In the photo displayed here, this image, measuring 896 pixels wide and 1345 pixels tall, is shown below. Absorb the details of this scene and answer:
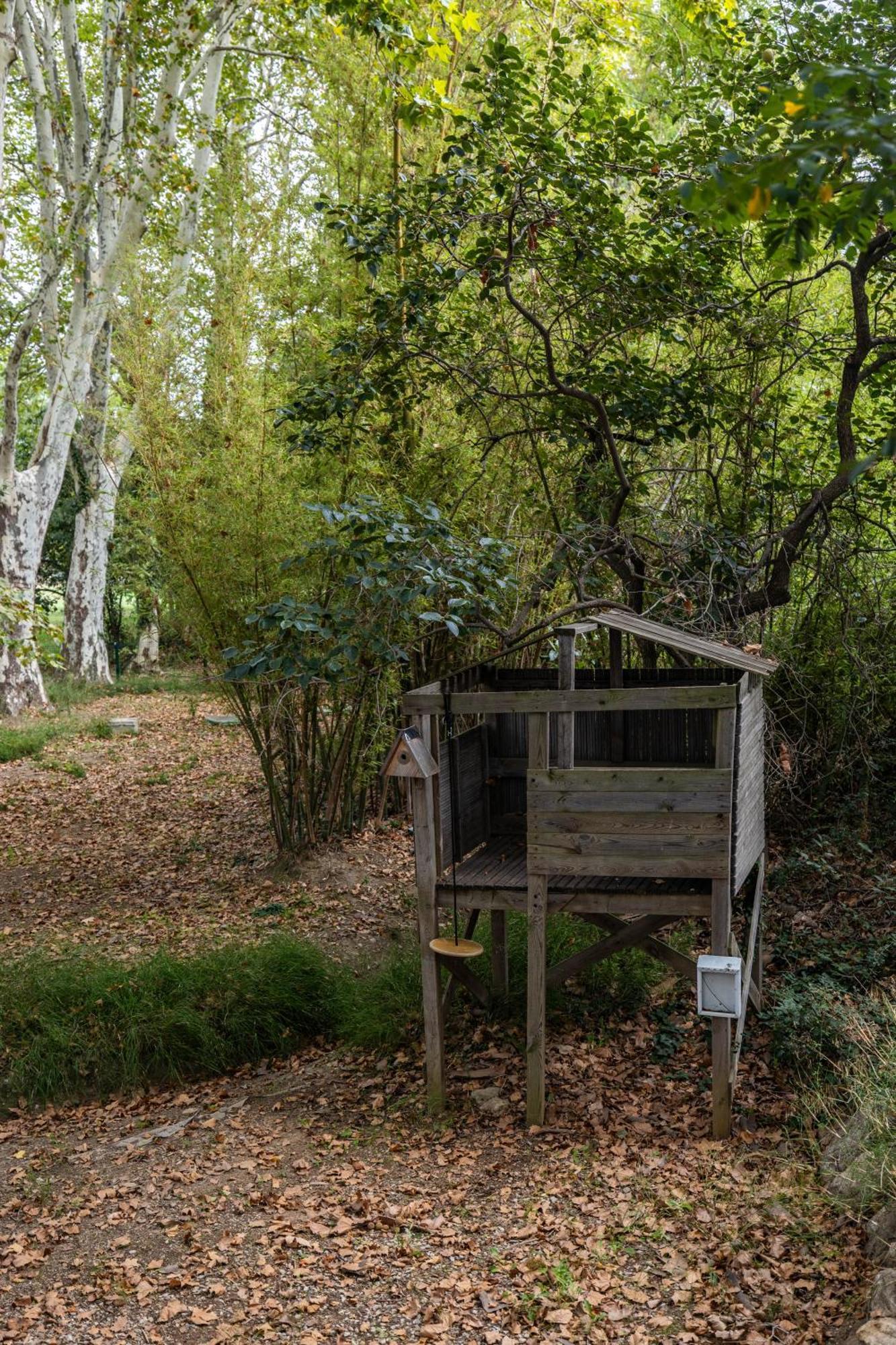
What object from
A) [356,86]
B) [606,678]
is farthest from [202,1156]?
[356,86]

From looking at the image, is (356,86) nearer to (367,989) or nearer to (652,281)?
(652,281)

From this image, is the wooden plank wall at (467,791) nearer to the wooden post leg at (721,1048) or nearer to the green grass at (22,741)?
the wooden post leg at (721,1048)

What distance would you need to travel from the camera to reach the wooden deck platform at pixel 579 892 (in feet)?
12.2

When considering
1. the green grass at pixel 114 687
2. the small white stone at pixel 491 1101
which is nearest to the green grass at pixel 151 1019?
the small white stone at pixel 491 1101

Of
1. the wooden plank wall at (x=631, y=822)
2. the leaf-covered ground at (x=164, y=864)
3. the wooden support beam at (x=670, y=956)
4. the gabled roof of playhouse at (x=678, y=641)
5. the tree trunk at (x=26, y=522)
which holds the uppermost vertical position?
the tree trunk at (x=26, y=522)

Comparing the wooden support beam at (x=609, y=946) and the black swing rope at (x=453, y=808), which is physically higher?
the black swing rope at (x=453, y=808)

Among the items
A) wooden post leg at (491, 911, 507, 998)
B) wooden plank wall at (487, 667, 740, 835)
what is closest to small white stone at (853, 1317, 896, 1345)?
wooden post leg at (491, 911, 507, 998)

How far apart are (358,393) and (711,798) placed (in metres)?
2.96

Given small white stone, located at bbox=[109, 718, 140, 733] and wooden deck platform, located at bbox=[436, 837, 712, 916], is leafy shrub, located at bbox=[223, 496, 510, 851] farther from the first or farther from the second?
small white stone, located at bbox=[109, 718, 140, 733]

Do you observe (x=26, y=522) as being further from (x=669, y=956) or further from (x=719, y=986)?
(x=719, y=986)

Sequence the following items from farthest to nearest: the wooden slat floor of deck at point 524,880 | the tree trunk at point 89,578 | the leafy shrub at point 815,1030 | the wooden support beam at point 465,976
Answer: the tree trunk at point 89,578
the wooden support beam at point 465,976
the leafy shrub at point 815,1030
the wooden slat floor of deck at point 524,880

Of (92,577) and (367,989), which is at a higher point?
(92,577)

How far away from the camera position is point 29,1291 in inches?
128

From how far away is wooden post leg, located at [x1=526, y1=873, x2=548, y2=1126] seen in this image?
3.79m
